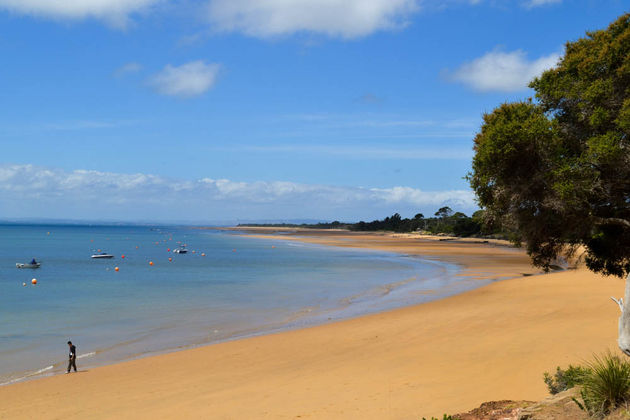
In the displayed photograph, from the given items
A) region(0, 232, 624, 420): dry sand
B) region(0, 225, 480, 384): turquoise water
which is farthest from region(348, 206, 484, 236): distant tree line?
region(0, 232, 624, 420): dry sand

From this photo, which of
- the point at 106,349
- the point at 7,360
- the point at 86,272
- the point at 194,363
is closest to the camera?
the point at 194,363

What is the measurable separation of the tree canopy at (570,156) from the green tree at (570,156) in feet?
0.06

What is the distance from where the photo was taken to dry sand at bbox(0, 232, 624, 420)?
11.5m

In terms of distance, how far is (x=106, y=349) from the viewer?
64.3 ft

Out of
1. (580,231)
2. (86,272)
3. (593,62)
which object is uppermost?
(593,62)

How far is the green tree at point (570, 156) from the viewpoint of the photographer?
32.7 ft

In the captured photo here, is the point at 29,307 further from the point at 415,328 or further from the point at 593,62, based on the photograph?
the point at 593,62

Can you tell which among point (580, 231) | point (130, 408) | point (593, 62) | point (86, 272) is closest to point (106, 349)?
point (130, 408)

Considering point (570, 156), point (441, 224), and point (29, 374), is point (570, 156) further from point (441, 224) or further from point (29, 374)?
point (441, 224)

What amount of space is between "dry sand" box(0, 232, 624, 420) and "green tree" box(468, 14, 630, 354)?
151 inches

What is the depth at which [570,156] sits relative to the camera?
34.9 ft

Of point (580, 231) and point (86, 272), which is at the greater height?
point (580, 231)

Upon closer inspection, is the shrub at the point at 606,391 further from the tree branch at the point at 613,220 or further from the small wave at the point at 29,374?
the small wave at the point at 29,374

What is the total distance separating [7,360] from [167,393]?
855 centimetres
